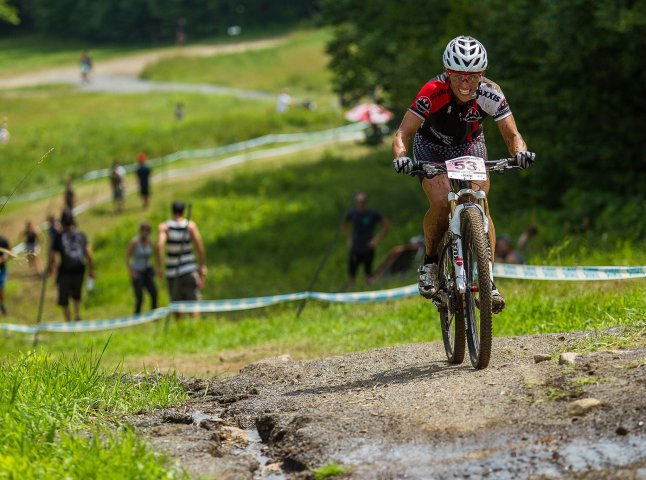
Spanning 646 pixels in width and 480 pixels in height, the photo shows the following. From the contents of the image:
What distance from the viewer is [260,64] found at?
80938mm

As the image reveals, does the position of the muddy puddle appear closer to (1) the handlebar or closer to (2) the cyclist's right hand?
(2) the cyclist's right hand

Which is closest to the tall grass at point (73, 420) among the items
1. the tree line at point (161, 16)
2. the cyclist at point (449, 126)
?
the cyclist at point (449, 126)

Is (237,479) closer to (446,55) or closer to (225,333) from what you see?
(446,55)

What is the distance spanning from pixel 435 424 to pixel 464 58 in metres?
2.56

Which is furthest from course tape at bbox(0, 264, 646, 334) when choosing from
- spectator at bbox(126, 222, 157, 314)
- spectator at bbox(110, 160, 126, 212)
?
spectator at bbox(110, 160, 126, 212)

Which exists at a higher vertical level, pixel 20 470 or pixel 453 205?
pixel 453 205

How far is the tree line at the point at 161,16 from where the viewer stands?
99.2 metres

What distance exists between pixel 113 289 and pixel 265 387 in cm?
1877

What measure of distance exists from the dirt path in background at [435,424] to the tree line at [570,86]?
9.85 metres

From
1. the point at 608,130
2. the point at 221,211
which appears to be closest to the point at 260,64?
the point at 221,211

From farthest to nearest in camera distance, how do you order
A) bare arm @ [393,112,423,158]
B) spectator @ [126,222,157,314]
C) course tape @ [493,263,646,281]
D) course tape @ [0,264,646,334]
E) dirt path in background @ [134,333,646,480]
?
spectator @ [126,222,157,314] < course tape @ [0,264,646,334] < course tape @ [493,263,646,281] < bare arm @ [393,112,423,158] < dirt path in background @ [134,333,646,480]

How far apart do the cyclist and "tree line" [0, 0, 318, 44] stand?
91072 mm

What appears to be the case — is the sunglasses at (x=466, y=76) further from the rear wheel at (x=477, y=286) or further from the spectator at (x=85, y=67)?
the spectator at (x=85, y=67)

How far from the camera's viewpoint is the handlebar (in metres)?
7.26
